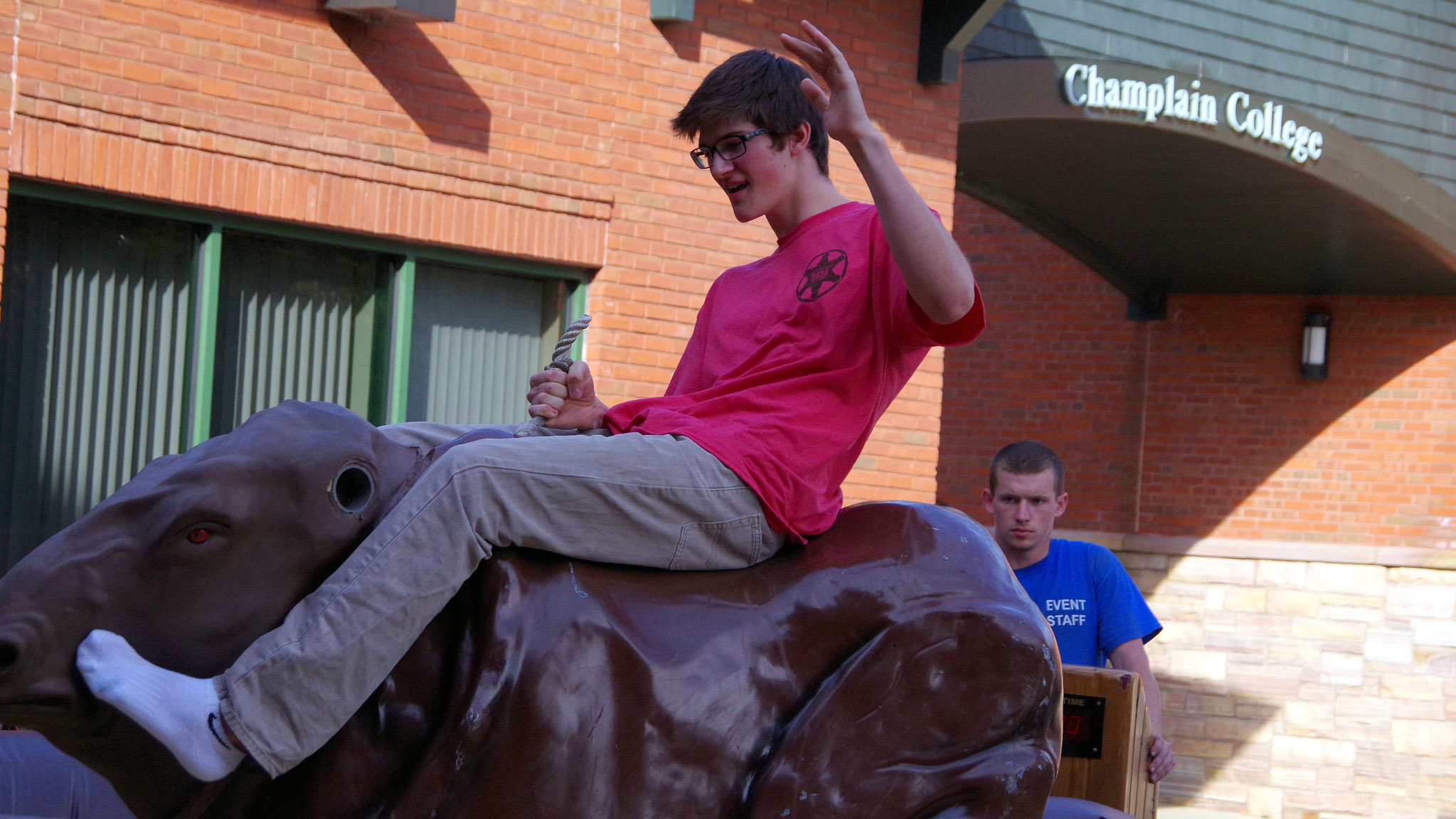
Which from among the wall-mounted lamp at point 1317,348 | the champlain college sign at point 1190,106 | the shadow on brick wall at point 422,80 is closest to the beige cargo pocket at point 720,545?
the shadow on brick wall at point 422,80

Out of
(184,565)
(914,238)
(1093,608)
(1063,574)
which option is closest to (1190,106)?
(1063,574)

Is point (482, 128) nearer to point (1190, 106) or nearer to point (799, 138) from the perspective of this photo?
point (1190, 106)

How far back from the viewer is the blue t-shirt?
16.5 feet

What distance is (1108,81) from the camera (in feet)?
34.0

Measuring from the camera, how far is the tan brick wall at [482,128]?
6938 millimetres

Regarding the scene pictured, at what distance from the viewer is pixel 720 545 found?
265cm

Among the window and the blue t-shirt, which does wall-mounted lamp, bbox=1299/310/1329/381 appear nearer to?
the window

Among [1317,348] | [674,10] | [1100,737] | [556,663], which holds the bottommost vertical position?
[1100,737]

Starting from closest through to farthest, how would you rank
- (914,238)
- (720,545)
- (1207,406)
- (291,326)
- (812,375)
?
1. (914,238)
2. (720,545)
3. (812,375)
4. (291,326)
5. (1207,406)

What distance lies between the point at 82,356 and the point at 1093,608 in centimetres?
493

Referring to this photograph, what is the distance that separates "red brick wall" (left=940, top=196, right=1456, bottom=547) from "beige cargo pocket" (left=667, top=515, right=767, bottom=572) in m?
11.8

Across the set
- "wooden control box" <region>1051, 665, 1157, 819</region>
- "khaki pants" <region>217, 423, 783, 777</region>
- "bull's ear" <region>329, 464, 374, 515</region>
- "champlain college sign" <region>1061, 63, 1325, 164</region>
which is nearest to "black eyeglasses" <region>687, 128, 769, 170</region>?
"khaki pants" <region>217, 423, 783, 777</region>

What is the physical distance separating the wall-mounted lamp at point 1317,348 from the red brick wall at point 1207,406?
0.12 metres

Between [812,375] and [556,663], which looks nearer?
[556,663]
